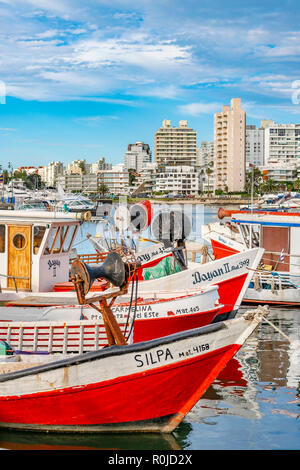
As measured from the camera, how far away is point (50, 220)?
45.8 feet

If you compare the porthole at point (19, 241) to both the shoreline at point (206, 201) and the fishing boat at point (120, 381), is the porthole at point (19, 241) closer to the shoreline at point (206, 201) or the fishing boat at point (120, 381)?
the fishing boat at point (120, 381)

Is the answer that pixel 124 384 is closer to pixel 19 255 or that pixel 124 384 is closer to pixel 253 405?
pixel 253 405

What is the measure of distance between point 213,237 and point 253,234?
158 cm

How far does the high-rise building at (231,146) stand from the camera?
174875 mm

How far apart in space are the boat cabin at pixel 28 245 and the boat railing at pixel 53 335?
107 inches

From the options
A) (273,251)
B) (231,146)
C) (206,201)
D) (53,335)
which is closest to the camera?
(53,335)

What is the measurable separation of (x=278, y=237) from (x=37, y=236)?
1064cm

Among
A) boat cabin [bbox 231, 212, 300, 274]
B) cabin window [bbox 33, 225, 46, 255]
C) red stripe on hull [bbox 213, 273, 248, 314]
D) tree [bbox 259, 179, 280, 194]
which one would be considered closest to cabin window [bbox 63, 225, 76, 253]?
cabin window [bbox 33, 225, 46, 255]

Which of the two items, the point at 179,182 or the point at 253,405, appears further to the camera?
the point at 179,182

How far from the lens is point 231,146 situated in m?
174

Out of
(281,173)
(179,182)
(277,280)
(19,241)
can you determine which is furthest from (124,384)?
(179,182)

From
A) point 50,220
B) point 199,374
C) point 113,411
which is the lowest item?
point 113,411

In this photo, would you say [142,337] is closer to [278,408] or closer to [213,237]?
[278,408]
